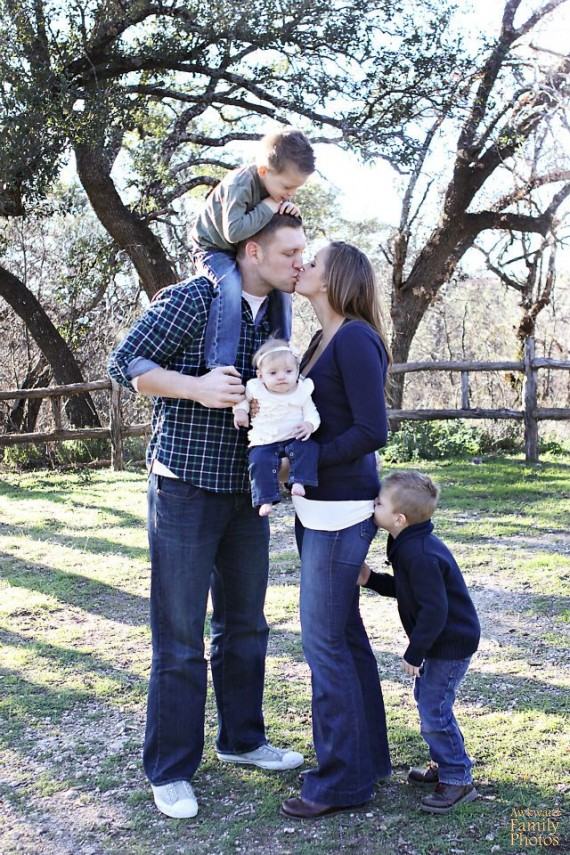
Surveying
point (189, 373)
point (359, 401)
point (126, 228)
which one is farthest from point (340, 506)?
point (126, 228)

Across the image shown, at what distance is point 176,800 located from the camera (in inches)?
109

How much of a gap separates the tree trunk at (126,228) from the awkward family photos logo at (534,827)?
378 inches

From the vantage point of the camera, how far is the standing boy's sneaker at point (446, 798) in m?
2.69

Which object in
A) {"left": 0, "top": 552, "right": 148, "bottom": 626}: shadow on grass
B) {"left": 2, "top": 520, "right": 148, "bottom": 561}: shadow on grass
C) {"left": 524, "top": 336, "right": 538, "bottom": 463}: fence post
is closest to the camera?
{"left": 0, "top": 552, "right": 148, "bottom": 626}: shadow on grass

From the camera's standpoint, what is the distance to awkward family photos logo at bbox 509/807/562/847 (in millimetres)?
2514

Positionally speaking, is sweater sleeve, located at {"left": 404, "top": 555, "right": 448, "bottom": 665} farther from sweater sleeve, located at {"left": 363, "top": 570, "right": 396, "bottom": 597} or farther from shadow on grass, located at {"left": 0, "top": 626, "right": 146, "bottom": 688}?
shadow on grass, located at {"left": 0, "top": 626, "right": 146, "bottom": 688}

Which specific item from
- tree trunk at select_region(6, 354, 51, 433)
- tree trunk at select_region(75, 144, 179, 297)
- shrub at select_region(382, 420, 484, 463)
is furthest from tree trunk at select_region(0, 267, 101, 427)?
shrub at select_region(382, 420, 484, 463)

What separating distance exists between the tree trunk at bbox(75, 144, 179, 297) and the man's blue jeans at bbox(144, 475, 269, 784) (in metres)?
8.94

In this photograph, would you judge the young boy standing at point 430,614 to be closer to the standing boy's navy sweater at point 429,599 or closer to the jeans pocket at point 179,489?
the standing boy's navy sweater at point 429,599

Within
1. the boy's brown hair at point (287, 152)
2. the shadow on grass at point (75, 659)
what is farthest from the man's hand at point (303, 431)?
the shadow on grass at point (75, 659)

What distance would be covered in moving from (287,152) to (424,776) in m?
2.10

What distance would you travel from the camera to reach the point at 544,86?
10781 millimetres

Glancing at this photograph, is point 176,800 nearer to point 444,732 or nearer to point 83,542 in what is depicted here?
point 444,732

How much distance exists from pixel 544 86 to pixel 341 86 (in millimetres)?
2975
